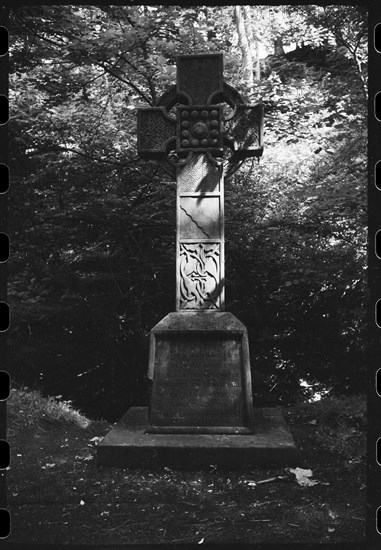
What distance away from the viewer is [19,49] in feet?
22.6

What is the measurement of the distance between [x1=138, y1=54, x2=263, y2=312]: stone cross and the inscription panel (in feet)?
1.23

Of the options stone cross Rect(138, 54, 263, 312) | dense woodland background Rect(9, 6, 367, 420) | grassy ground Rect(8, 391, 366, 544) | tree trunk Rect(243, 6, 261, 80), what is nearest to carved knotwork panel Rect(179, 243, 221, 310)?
stone cross Rect(138, 54, 263, 312)

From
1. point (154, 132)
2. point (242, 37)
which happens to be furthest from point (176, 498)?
point (242, 37)

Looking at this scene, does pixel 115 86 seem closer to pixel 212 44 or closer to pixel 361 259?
pixel 212 44

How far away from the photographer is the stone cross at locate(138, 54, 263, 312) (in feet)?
15.6

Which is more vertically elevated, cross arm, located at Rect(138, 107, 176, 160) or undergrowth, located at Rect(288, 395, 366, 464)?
Answer: cross arm, located at Rect(138, 107, 176, 160)

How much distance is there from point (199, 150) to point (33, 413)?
2923 millimetres

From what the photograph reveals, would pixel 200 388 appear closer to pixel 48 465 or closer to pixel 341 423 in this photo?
pixel 48 465

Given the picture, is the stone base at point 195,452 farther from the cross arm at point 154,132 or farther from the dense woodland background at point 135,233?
the dense woodland background at point 135,233

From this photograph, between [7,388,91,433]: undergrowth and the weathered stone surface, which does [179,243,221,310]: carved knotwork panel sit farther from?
[7,388,91,433]: undergrowth

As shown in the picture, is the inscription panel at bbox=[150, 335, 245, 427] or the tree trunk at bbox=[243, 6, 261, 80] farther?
the tree trunk at bbox=[243, 6, 261, 80]

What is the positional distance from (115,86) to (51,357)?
13.3ft

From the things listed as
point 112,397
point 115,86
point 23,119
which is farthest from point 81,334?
point 115,86

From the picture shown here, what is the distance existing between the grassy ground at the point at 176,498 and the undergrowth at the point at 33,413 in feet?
0.22
